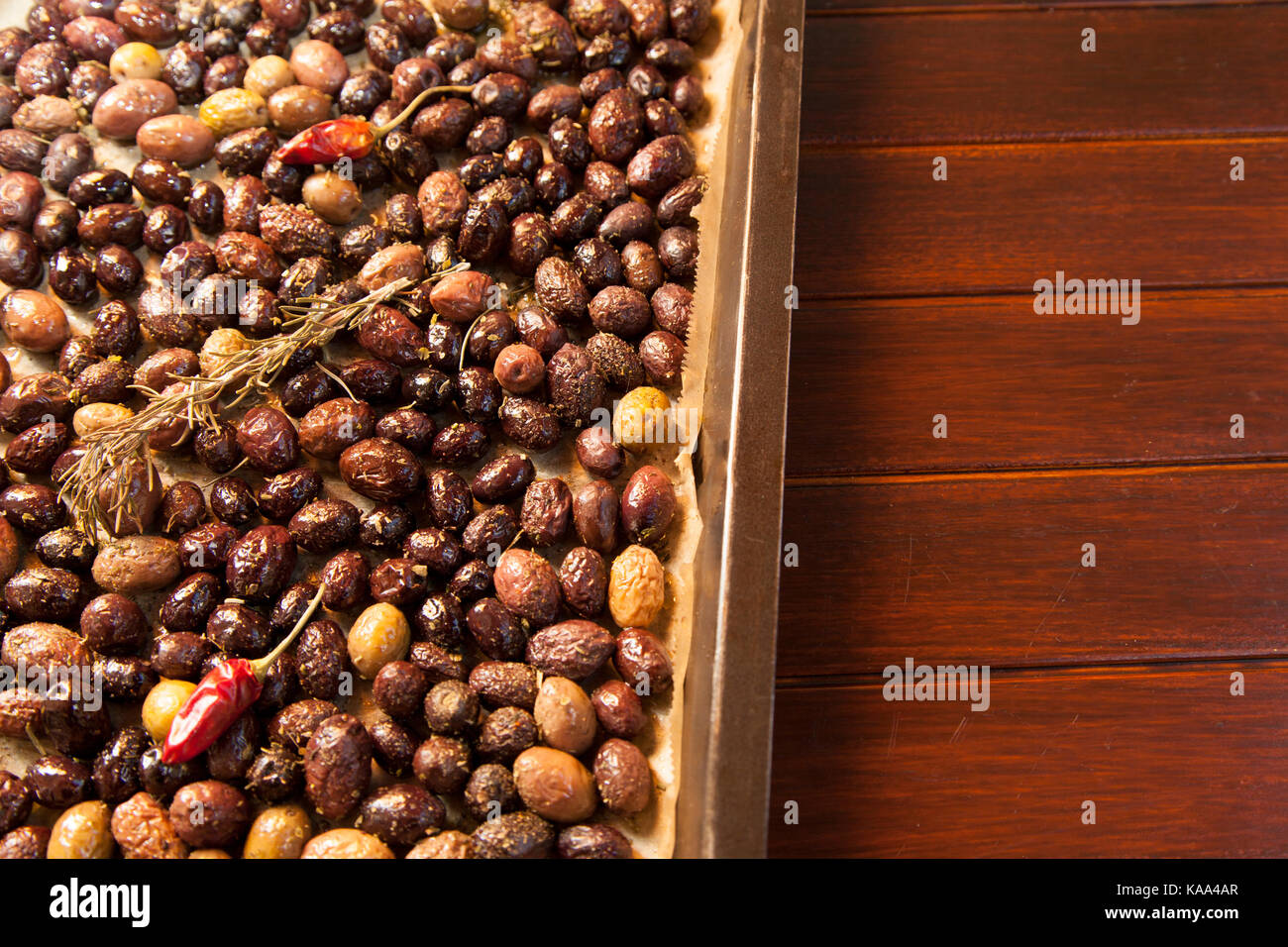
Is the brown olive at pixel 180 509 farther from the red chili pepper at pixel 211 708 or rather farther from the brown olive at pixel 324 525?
the red chili pepper at pixel 211 708

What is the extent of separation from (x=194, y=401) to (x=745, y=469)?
85cm

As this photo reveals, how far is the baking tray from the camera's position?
116 centimetres

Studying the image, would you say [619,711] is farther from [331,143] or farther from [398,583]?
[331,143]

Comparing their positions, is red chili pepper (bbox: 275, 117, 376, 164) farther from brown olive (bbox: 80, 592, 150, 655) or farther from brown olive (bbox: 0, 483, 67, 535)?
brown olive (bbox: 80, 592, 150, 655)

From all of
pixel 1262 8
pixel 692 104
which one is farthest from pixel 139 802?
pixel 1262 8

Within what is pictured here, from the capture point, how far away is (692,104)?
6.08 ft

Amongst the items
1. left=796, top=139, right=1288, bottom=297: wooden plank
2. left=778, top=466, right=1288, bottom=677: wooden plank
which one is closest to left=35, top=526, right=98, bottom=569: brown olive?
left=778, top=466, right=1288, bottom=677: wooden plank

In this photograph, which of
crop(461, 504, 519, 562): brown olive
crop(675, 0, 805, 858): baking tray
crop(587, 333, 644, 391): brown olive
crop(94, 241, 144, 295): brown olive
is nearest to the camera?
crop(675, 0, 805, 858): baking tray

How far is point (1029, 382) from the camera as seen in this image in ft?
5.62

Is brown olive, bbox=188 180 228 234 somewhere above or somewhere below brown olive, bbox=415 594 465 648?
above

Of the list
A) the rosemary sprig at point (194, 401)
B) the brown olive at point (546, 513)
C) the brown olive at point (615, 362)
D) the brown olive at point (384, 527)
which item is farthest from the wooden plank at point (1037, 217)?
the brown olive at point (384, 527)

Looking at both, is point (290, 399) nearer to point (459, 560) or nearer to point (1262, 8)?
point (459, 560)

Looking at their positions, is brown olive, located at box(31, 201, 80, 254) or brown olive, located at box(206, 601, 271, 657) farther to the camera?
brown olive, located at box(31, 201, 80, 254)
